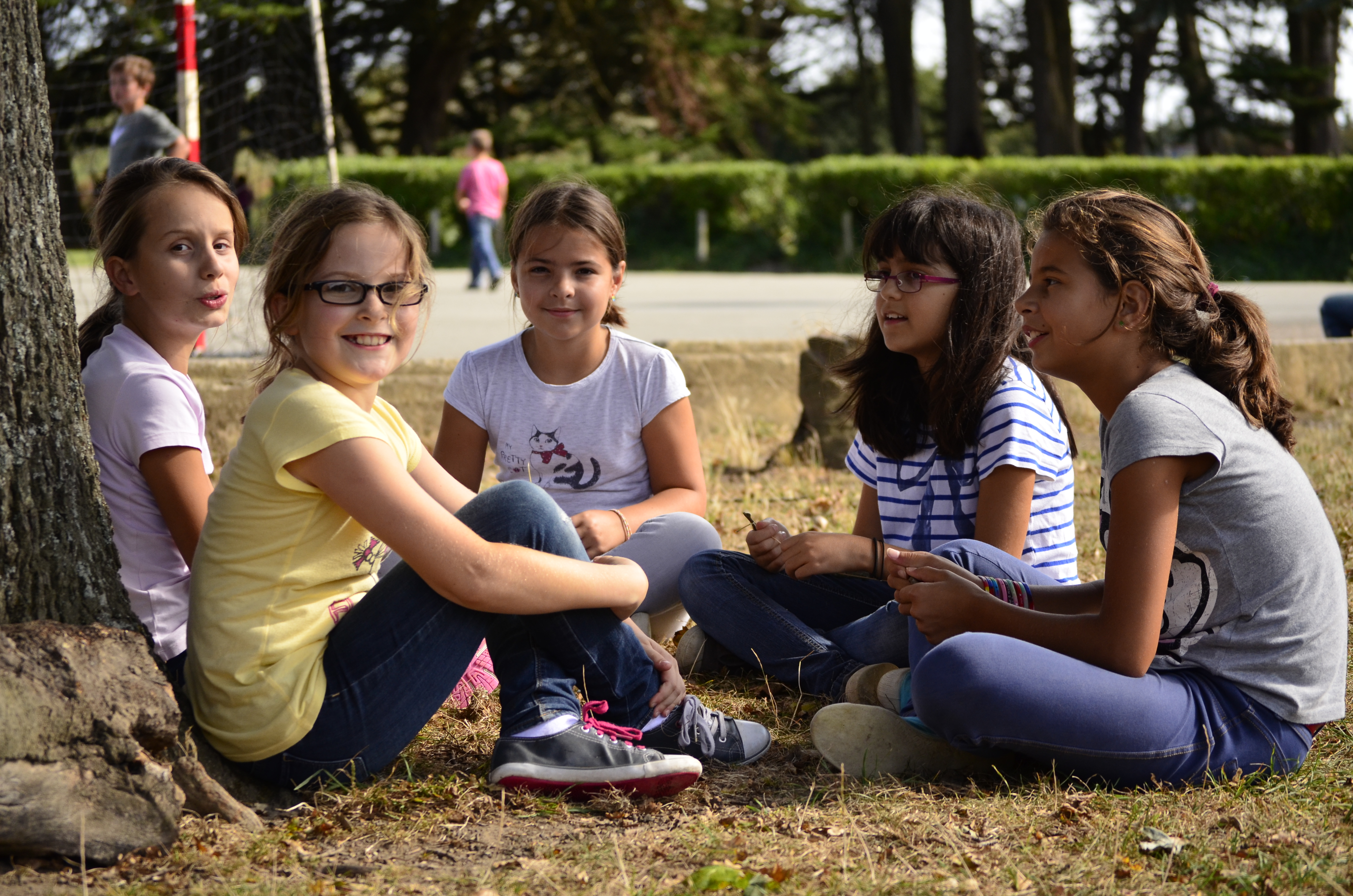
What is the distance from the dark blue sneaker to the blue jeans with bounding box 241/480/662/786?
0.30ft

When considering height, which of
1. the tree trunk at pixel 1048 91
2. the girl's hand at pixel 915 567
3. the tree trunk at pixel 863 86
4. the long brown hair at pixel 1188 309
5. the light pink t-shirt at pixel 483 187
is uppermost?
the tree trunk at pixel 863 86

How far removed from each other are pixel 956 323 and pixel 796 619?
34.1 inches

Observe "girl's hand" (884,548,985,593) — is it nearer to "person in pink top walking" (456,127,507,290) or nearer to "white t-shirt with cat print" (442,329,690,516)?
"white t-shirt with cat print" (442,329,690,516)

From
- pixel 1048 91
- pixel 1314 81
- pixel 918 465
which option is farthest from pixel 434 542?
pixel 1314 81

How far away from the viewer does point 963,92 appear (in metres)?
24.9

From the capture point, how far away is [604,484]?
3482mm

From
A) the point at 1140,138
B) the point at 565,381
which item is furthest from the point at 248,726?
the point at 1140,138

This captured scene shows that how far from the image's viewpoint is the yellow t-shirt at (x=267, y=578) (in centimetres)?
218

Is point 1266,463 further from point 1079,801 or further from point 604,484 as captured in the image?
point 604,484

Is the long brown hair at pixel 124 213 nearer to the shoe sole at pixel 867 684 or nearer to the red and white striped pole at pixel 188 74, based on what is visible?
the shoe sole at pixel 867 684

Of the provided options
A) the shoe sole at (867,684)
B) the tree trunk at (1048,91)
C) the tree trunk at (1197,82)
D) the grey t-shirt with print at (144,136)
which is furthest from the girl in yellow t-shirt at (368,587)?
the tree trunk at (1197,82)

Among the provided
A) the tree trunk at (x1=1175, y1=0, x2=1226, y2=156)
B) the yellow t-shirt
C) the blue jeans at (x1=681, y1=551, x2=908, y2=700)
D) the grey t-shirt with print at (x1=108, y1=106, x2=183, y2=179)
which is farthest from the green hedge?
the yellow t-shirt

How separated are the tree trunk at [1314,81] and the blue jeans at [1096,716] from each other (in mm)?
26257

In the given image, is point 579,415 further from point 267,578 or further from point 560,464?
point 267,578
